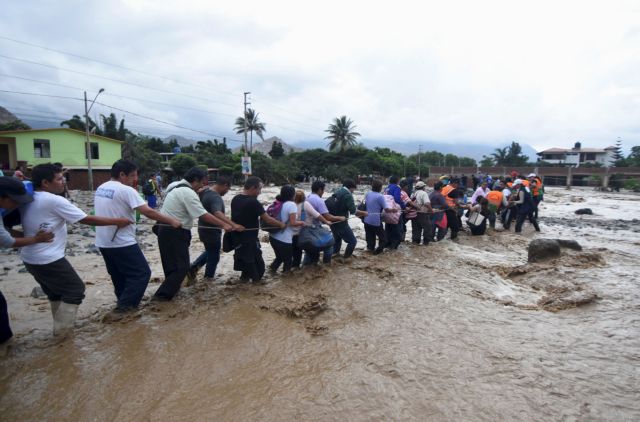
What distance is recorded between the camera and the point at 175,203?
4.67 metres

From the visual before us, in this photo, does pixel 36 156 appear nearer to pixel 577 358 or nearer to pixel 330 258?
pixel 330 258

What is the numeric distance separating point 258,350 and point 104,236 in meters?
2.07

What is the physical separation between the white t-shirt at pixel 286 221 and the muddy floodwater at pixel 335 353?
27.3 inches

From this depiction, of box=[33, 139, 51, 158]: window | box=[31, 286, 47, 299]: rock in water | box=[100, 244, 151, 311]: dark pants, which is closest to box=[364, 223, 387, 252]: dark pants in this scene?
box=[100, 244, 151, 311]: dark pants

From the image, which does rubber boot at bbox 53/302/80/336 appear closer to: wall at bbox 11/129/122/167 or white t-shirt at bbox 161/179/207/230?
white t-shirt at bbox 161/179/207/230

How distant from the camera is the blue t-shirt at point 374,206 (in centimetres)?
742

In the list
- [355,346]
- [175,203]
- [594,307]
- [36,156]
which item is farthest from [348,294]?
[36,156]

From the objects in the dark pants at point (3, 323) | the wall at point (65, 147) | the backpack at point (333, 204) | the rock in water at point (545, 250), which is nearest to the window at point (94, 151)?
the wall at point (65, 147)

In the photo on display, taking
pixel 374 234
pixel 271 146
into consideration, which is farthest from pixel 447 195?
→ pixel 271 146

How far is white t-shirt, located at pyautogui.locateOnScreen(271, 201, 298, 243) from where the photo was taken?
224 inches

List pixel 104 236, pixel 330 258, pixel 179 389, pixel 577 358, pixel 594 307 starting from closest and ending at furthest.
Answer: pixel 179 389
pixel 577 358
pixel 104 236
pixel 594 307
pixel 330 258

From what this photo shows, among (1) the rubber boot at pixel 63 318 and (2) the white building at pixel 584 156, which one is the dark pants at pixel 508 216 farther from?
(2) the white building at pixel 584 156

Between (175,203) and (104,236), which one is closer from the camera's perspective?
(104,236)

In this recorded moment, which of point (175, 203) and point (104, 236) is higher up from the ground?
point (175, 203)
